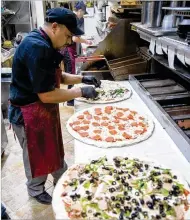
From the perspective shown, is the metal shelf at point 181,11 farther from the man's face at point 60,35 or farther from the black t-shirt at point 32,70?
the black t-shirt at point 32,70

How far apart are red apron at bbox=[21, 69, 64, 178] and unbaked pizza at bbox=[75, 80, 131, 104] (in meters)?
0.67

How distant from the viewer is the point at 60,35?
1.90 metres

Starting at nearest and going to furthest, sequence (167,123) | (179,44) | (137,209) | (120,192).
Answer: (137,209) < (120,192) < (179,44) < (167,123)

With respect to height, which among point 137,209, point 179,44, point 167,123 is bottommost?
point 137,209

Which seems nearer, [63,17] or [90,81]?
[63,17]

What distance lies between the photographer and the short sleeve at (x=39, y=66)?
1.74m

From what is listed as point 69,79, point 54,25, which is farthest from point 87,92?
point 54,25

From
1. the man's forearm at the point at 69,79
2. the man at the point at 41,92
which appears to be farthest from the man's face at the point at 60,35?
the man's forearm at the point at 69,79

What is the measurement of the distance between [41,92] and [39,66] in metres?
0.21

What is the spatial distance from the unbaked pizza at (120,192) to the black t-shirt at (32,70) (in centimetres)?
71

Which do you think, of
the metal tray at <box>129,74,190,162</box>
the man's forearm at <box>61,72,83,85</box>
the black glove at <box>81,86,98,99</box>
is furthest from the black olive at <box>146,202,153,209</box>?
the man's forearm at <box>61,72,83,85</box>

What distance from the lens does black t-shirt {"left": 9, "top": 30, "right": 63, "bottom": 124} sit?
68.9 inches

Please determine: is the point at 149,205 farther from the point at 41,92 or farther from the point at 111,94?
the point at 111,94

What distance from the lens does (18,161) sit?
10.3 feet
